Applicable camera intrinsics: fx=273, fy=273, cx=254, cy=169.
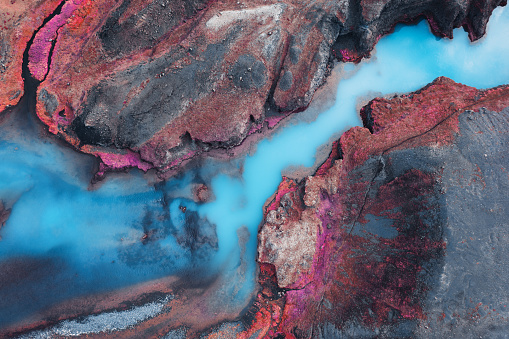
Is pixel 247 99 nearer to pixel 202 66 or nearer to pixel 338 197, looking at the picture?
pixel 202 66

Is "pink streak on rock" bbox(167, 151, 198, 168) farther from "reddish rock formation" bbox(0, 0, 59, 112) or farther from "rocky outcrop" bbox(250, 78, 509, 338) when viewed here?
"reddish rock formation" bbox(0, 0, 59, 112)

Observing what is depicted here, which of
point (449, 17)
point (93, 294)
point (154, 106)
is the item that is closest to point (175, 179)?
point (154, 106)

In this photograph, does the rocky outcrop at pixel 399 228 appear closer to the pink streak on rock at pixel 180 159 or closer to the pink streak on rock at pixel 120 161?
the pink streak on rock at pixel 180 159

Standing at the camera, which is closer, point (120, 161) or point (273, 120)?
point (120, 161)

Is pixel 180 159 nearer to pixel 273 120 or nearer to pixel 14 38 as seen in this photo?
pixel 273 120

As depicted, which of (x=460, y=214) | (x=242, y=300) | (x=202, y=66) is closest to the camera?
(x=460, y=214)

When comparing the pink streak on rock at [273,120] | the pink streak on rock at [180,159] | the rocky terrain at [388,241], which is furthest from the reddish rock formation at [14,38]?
the pink streak on rock at [273,120]

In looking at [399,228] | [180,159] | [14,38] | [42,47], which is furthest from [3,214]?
[399,228]
